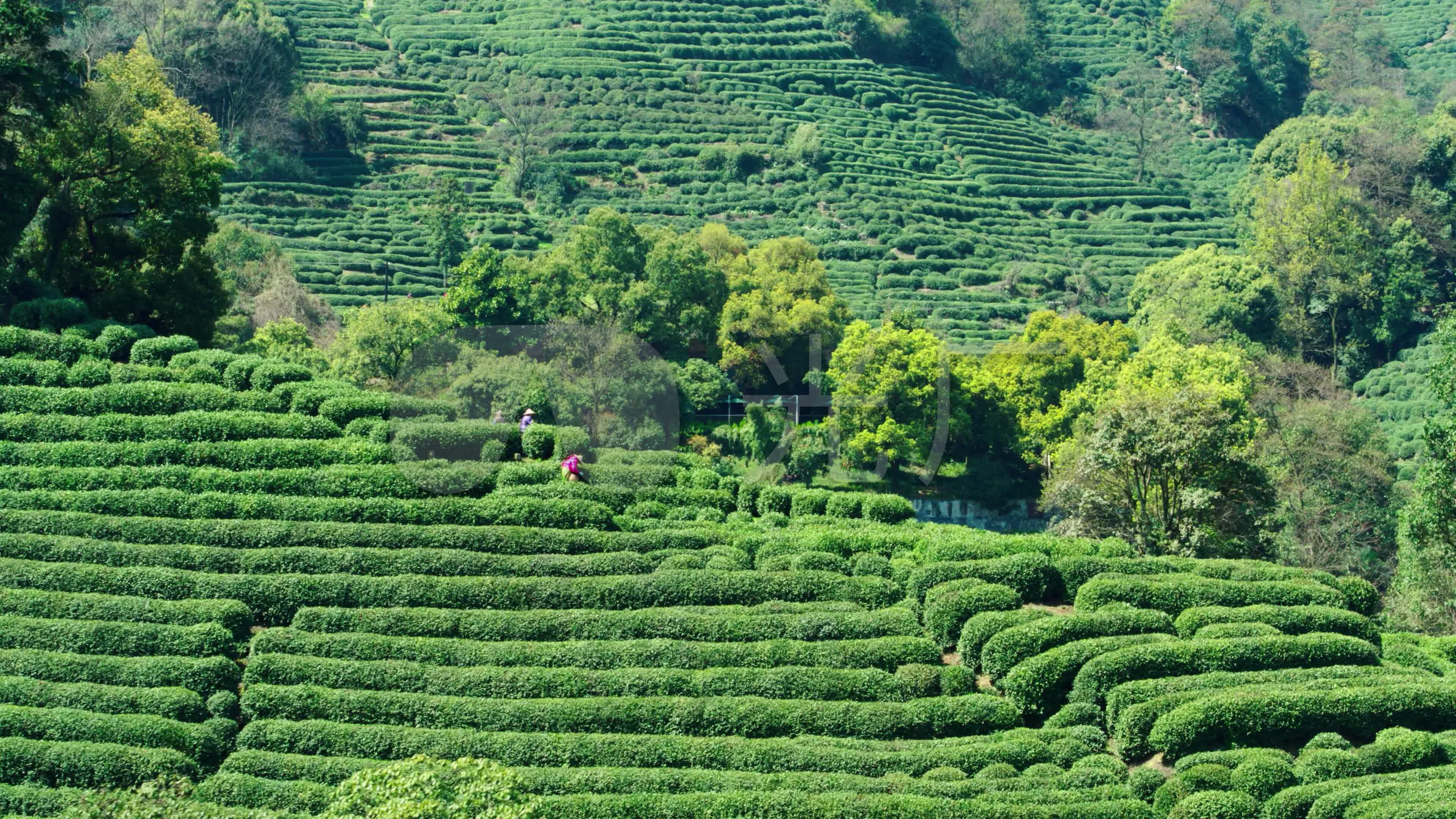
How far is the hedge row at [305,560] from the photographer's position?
1334 inches

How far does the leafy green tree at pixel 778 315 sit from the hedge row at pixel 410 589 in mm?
A: 25748

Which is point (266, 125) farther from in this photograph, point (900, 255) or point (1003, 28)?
point (1003, 28)

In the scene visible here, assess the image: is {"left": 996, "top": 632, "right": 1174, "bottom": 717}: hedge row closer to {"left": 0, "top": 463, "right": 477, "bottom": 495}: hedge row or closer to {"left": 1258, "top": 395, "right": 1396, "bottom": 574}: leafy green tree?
{"left": 0, "top": 463, "right": 477, "bottom": 495}: hedge row

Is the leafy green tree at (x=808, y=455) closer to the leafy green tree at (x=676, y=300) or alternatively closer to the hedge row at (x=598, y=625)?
the leafy green tree at (x=676, y=300)

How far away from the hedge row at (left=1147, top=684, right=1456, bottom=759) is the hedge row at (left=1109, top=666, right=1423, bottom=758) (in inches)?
7.3

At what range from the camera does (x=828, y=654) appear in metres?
31.6

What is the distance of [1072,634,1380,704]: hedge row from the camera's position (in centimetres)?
3039

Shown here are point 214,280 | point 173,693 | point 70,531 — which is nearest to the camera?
point 173,693

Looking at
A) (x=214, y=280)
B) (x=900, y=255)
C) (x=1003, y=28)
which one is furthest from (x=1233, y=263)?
(x=214, y=280)

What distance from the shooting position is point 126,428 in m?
37.4

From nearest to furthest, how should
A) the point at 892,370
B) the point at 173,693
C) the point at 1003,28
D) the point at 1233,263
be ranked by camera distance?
the point at 173,693, the point at 892,370, the point at 1233,263, the point at 1003,28

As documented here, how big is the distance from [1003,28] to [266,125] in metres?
48.1

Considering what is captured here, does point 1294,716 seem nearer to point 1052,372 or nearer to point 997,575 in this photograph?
point 997,575

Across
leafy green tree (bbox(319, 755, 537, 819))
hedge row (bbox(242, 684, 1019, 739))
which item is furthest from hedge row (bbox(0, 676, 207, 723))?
leafy green tree (bbox(319, 755, 537, 819))
